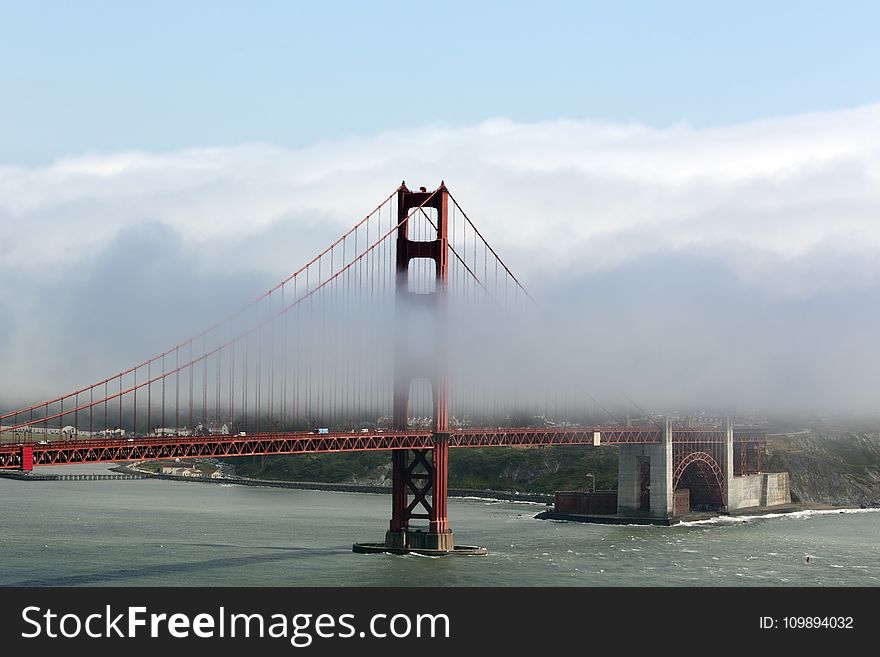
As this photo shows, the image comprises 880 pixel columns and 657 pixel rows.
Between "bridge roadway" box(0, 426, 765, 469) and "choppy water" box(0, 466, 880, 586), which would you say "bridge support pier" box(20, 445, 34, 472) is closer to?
"bridge roadway" box(0, 426, 765, 469)

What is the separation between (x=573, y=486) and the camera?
498ft

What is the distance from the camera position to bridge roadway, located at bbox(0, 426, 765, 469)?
2547 inches

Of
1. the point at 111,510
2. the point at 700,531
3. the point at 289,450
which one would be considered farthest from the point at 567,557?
the point at 111,510

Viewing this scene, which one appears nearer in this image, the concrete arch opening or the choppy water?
the choppy water

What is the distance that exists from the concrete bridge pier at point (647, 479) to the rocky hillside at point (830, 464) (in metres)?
26.8

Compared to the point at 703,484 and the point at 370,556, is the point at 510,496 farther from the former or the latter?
the point at 370,556

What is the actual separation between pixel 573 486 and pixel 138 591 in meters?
104

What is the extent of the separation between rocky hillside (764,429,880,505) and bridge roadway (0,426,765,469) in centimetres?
4110

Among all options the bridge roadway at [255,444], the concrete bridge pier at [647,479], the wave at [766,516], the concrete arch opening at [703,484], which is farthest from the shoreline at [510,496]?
the bridge roadway at [255,444]

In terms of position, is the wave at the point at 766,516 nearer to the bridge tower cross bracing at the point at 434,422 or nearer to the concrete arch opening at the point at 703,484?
the concrete arch opening at the point at 703,484

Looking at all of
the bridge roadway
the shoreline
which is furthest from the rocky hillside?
the bridge roadway

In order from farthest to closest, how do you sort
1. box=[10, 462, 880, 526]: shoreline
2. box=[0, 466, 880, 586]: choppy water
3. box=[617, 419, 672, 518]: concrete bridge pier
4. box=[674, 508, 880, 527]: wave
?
box=[674, 508, 880, 527]: wave < box=[617, 419, 672, 518]: concrete bridge pier < box=[10, 462, 880, 526]: shoreline < box=[0, 466, 880, 586]: choppy water

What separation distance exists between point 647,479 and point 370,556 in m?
44.3

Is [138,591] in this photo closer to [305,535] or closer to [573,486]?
[305,535]
